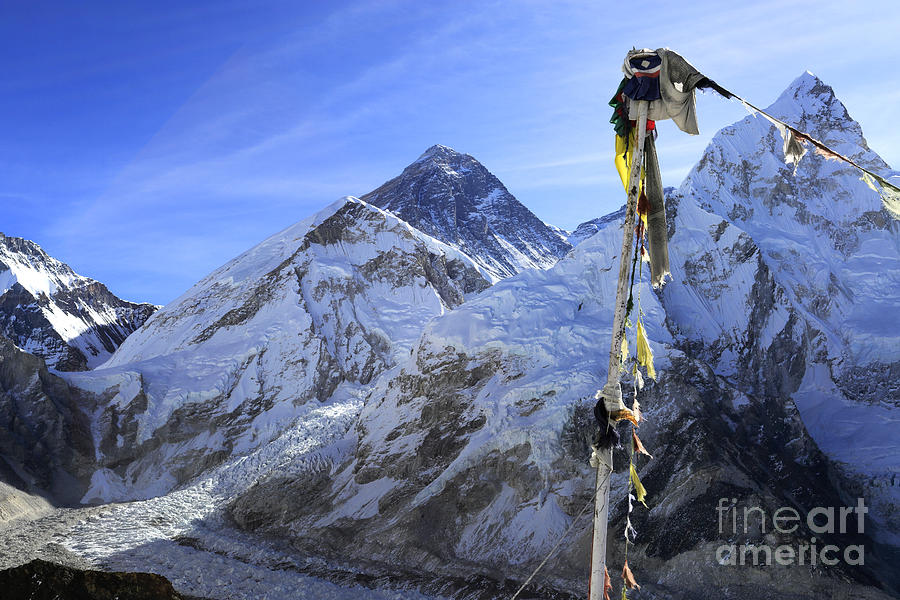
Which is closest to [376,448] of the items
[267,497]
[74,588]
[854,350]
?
[267,497]

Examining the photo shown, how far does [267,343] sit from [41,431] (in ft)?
70.5

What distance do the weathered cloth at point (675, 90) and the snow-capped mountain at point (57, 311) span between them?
3793 inches

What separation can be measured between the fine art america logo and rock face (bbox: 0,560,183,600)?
25.0 m

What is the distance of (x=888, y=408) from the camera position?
47.5 metres

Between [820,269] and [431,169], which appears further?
[431,169]

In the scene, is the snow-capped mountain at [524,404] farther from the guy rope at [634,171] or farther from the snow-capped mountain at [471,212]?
the guy rope at [634,171]

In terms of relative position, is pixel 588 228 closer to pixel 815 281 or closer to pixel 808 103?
pixel 808 103

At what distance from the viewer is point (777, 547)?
30.6 meters

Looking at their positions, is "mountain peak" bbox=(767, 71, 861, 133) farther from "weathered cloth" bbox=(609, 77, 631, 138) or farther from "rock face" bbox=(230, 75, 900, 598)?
"weathered cloth" bbox=(609, 77, 631, 138)

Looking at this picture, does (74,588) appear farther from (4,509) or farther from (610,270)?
(4,509)

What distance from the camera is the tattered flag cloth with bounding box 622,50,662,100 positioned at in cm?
835

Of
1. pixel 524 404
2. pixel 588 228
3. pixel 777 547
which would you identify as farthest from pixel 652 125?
pixel 588 228

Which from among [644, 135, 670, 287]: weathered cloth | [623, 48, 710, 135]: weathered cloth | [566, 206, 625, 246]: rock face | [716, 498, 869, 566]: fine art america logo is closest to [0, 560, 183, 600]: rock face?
[644, 135, 670, 287]: weathered cloth

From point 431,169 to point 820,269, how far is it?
250 ft
